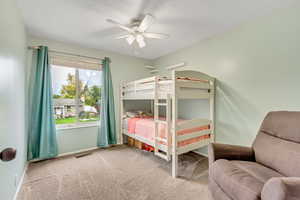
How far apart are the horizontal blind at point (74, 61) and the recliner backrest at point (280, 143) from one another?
11.3 ft

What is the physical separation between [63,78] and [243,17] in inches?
145

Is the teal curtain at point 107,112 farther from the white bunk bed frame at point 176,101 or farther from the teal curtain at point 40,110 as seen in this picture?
the teal curtain at point 40,110

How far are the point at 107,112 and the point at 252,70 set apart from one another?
3.08 meters

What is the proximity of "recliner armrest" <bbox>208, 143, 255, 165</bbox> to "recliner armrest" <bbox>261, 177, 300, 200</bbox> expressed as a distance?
0.68 meters

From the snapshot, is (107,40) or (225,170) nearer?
(225,170)

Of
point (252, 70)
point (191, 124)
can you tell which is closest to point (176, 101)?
point (191, 124)

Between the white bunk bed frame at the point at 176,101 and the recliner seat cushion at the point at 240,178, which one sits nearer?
the recliner seat cushion at the point at 240,178

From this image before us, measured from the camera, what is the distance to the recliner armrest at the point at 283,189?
88cm

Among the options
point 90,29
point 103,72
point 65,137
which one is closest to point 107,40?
point 90,29

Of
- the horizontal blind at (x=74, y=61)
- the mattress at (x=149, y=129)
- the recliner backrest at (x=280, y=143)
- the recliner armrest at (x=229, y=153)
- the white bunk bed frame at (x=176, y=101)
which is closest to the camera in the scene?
the recliner backrest at (x=280, y=143)

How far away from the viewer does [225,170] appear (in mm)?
1387

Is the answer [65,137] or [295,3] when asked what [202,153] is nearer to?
[295,3]

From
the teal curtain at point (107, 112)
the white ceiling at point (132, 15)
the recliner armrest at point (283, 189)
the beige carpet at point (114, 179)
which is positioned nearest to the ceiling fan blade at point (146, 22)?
the white ceiling at point (132, 15)

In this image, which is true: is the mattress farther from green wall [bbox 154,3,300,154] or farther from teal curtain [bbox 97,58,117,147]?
green wall [bbox 154,3,300,154]
